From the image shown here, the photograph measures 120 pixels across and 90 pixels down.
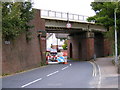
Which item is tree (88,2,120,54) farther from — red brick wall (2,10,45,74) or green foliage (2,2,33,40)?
green foliage (2,2,33,40)

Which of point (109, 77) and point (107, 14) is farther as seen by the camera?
point (107, 14)

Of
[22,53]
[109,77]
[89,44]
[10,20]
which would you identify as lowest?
[109,77]

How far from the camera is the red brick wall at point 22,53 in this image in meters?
21.5

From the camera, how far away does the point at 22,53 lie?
25469 millimetres

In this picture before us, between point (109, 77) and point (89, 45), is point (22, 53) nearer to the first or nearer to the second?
point (109, 77)

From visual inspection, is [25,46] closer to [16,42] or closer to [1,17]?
[16,42]

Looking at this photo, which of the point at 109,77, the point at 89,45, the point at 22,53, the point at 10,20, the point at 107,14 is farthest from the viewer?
the point at 89,45

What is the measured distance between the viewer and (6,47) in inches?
846

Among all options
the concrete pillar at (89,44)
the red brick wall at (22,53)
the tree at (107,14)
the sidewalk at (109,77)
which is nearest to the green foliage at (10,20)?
the red brick wall at (22,53)

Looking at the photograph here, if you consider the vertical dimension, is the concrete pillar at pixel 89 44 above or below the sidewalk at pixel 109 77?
above

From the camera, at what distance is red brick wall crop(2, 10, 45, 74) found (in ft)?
70.6

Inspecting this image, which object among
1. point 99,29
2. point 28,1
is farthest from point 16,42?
point 99,29

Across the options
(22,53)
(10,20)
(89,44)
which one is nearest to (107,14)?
(22,53)

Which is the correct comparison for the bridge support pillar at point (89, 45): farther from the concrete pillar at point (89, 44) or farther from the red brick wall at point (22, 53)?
Answer: the red brick wall at point (22, 53)
